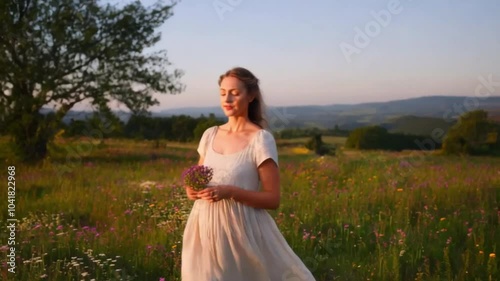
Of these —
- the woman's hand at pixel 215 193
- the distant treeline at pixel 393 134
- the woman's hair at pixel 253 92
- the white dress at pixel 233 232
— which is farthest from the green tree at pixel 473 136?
the woman's hand at pixel 215 193

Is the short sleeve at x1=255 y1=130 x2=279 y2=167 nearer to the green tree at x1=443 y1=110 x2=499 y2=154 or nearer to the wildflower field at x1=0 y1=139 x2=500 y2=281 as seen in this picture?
the wildflower field at x1=0 y1=139 x2=500 y2=281

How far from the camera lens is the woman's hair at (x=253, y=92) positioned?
11.3 feet

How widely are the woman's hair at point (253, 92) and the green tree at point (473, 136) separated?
46.0 feet

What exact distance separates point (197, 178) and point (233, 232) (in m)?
0.43

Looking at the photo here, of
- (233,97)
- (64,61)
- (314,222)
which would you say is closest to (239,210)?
(233,97)

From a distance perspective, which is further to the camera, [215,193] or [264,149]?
[264,149]

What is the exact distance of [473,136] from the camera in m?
17.0

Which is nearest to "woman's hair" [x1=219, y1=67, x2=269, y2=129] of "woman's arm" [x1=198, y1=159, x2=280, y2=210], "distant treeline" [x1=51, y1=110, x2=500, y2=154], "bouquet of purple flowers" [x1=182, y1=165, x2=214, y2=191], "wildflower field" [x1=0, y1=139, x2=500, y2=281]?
"woman's arm" [x1=198, y1=159, x2=280, y2=210]

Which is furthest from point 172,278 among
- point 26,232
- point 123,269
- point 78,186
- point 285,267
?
point 78,186

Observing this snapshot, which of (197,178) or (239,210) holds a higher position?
(197,178)

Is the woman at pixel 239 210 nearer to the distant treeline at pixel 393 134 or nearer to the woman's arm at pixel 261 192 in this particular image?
the woman's arm at pixel 261 192

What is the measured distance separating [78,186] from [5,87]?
822 centimetres

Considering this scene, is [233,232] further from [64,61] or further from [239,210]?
[64,61]

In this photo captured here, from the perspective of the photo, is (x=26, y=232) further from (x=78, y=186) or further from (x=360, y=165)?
(x=360, y=165)
